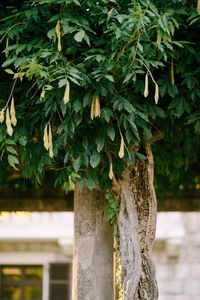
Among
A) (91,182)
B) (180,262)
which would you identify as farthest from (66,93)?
(180,262)

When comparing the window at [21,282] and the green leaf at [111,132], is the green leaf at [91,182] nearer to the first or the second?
the green leaf at [111,132]

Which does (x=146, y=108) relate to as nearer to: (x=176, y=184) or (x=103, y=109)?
(x=103, y=109)

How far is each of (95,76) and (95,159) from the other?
0.59 metres

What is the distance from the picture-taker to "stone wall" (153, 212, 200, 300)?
31.0 feet

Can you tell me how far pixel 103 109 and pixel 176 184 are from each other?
2304 mm

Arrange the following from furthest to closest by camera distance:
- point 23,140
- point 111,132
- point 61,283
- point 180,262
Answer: point 61,283
point 180,262
point 23,140
point 111,132

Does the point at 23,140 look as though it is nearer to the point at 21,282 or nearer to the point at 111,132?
the point at 111,132

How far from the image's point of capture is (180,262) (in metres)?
9.62

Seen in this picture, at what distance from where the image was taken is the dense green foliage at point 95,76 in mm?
3477

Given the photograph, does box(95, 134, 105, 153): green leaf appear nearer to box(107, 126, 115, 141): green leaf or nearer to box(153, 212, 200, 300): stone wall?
box(107, 126, 115, 141): green leaf

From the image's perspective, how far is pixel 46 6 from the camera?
3600 mm

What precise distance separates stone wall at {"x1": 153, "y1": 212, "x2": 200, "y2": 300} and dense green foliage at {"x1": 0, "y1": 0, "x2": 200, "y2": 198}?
5438mm

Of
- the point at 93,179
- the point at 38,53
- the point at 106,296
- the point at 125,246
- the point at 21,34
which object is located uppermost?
the point at 21,34

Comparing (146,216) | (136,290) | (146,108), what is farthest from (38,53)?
(136,290)
